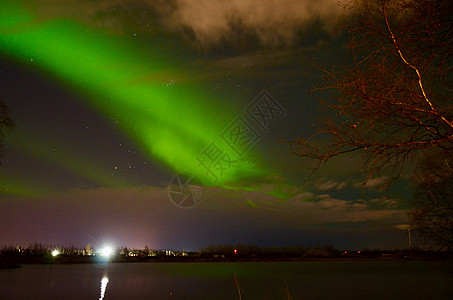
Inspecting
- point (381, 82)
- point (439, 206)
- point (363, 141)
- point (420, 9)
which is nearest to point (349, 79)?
point (381, 82)

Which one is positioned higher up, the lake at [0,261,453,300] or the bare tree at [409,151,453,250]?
the bare tree at [409,151,453,250]

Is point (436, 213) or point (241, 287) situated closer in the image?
point (436, 213)

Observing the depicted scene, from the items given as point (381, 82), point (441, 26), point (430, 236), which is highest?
point (441, 26)

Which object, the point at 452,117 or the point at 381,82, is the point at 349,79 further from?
the point at 452,117

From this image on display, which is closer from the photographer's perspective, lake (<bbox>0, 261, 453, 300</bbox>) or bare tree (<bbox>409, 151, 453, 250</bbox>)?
bare tree (<bbox>409, 151, 453, 250</bbox>)

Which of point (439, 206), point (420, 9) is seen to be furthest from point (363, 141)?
point (439, 206)

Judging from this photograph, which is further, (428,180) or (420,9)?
(428,180)

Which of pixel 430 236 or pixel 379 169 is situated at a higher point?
pixel 379 169

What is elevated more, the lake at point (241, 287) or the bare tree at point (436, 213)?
the bare tree at point (436, 213)

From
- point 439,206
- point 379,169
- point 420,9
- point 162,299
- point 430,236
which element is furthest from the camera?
point 162,299

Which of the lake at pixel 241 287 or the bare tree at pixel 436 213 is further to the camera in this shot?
the lake at pixel 241 287

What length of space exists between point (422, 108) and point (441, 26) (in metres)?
1.08

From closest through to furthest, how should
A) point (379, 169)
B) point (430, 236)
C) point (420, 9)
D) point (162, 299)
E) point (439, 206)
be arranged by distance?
1. point (420, 9)
2. point (379, 169)
3. point (439, 206)
4. point (430, 236)
5. point (162, 299)

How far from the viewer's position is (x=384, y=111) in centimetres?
501
